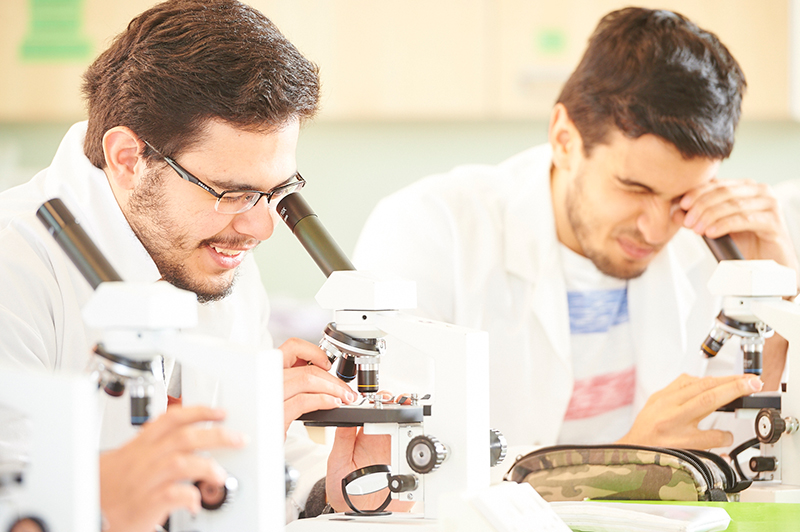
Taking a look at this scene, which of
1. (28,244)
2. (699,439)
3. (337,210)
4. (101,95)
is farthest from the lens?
(337,210)

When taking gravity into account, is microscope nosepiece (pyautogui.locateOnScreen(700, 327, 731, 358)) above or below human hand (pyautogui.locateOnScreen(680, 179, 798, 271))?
below

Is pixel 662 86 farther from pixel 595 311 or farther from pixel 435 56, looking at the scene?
pixel 435 56

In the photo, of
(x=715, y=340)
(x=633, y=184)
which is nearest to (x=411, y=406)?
(x=715, y=340)

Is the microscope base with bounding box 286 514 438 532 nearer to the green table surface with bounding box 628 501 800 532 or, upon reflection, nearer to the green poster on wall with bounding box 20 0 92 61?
the green table surface with bounding box 628 501 800 532

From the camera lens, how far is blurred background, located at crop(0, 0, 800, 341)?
10.5ft

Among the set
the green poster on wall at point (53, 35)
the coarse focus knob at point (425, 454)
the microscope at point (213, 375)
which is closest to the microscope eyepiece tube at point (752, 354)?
the coarse focus knob at point (425, 454)

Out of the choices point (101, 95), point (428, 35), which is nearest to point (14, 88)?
point (428, 35)

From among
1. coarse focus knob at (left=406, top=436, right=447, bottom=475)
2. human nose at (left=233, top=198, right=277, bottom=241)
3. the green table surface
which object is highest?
human nose at (left=233, top=198, right=277, bottom=241)

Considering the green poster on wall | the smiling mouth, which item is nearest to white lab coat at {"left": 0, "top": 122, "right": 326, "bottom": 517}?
the smiling mouth

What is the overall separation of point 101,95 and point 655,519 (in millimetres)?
1089

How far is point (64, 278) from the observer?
1342 millimetres

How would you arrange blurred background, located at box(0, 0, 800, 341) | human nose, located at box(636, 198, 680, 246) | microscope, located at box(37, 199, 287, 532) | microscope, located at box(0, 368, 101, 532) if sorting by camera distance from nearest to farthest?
microscope, located at box(0, 368, 101, 532), microscope, located at box(37, 199, 287, 532), human nose, located at box(636, 198, 680, 246), blurred background, located at box(0, 0, 800, 341)

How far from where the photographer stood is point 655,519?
115cm

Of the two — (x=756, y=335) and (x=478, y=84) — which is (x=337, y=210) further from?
(x=756, y=335)
